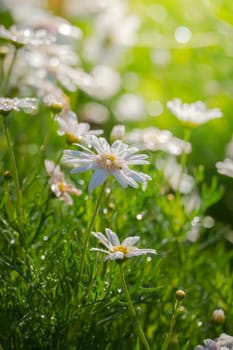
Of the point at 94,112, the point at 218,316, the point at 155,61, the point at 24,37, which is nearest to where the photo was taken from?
the point at 218,316

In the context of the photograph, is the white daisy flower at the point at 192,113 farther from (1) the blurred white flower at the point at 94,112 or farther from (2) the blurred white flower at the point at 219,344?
(1) the blurred white flower at the point at 94,112

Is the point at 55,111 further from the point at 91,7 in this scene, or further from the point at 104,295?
the point at 91,7

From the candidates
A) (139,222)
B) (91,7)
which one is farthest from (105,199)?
(91,7)

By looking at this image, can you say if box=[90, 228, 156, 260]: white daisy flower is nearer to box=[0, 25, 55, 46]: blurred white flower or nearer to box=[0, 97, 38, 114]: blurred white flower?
box=[0, 97, 38, 114]: blurred white flower

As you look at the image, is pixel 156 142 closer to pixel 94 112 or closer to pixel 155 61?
pixel 94 112

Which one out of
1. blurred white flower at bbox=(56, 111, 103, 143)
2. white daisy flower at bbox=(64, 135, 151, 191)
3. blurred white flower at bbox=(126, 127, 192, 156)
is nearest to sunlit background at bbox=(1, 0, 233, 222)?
blurred white flower at bbox=(126, 127, 192, 156)

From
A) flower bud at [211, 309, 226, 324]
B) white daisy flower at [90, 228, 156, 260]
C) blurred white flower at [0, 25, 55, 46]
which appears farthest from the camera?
blurred white flower at [0, 25, 55, 46]

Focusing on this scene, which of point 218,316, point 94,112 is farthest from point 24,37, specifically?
point 94,112

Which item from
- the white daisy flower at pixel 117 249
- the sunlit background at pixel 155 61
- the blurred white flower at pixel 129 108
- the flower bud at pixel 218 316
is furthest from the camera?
the blurred white flower at pixel 129 108

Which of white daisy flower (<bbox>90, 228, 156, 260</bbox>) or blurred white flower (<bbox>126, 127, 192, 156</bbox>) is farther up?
white daisy flower (<bbox>90, 228, 156, 260</bbox>)

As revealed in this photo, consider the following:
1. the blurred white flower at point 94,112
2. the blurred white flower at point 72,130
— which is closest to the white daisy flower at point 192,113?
the blurred white flower at point 72,130
